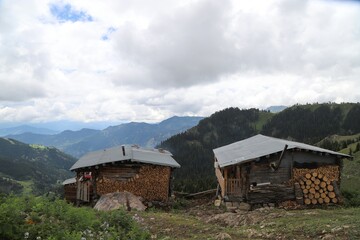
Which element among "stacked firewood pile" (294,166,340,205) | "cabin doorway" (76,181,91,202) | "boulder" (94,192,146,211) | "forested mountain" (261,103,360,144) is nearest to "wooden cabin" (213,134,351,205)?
"stacked firewood pile" (294,166,340,205)

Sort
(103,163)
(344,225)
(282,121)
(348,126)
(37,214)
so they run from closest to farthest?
(37,214) → (344,225) → (103,163) → (348,126) → (282,121)

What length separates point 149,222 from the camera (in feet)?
45.6

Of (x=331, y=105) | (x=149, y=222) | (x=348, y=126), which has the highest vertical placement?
(x=331, y=105)

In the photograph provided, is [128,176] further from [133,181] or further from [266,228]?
[266,228]

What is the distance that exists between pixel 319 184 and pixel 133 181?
1231 cm

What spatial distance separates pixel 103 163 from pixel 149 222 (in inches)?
382

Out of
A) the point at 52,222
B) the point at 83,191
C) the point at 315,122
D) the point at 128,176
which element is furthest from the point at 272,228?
the point at 315,122

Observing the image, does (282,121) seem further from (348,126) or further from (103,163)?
(103,163)

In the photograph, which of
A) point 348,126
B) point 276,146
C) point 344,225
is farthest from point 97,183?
point 348,126

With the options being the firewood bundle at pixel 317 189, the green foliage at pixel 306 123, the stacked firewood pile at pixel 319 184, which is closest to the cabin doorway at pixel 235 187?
Result: the stacked firewood pile at pixel 319 184

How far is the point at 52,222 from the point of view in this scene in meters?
8.77

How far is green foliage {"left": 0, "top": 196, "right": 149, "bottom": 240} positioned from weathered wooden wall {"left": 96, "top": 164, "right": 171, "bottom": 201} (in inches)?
476

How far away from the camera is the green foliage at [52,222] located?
7633mm

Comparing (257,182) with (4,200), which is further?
(257,182)
